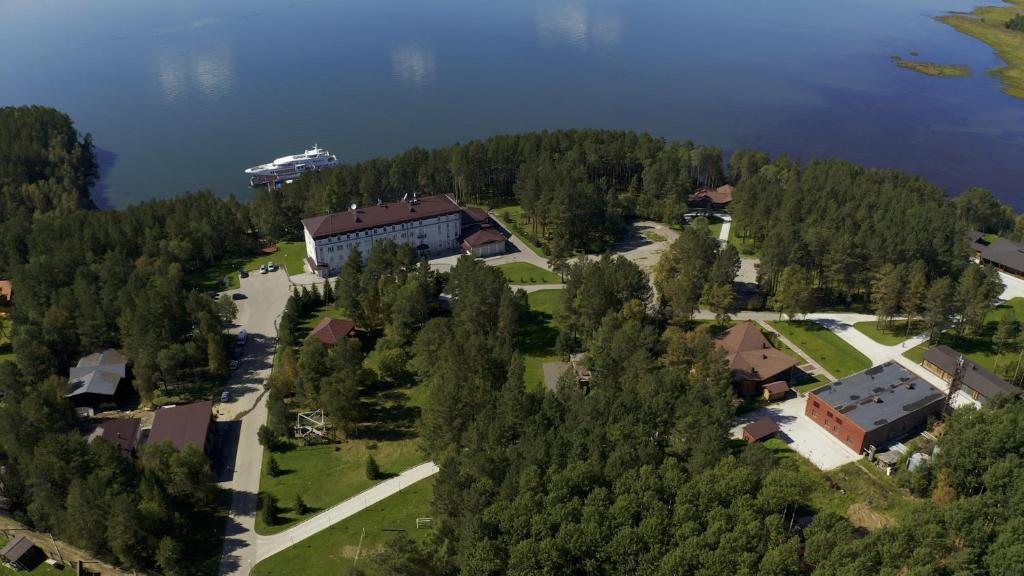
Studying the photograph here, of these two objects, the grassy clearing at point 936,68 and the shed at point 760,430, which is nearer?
the shed at point 760,430

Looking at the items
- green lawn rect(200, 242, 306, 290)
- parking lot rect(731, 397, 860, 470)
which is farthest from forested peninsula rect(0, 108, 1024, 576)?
parking lot rect(731, 397, 860, 470)

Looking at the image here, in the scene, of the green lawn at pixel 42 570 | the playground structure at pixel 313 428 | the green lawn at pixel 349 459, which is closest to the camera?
the green lawn at pixel 42 570

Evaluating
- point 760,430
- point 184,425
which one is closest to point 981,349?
point 760,430

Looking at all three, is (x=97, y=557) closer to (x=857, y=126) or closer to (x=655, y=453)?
(x=655, y=453)

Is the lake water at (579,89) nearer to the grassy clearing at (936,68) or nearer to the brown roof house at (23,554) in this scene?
the grassy clearing at (936,68)

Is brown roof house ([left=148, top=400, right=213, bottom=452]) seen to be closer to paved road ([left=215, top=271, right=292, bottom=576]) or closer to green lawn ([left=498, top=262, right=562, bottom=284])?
paved road ([left=215, top=271, right=292, bottom=576])

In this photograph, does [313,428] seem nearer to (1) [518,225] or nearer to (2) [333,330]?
(2) [333,330]

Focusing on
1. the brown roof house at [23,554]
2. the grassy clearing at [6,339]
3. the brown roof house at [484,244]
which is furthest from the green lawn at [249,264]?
the brown roof house at [23,554]
